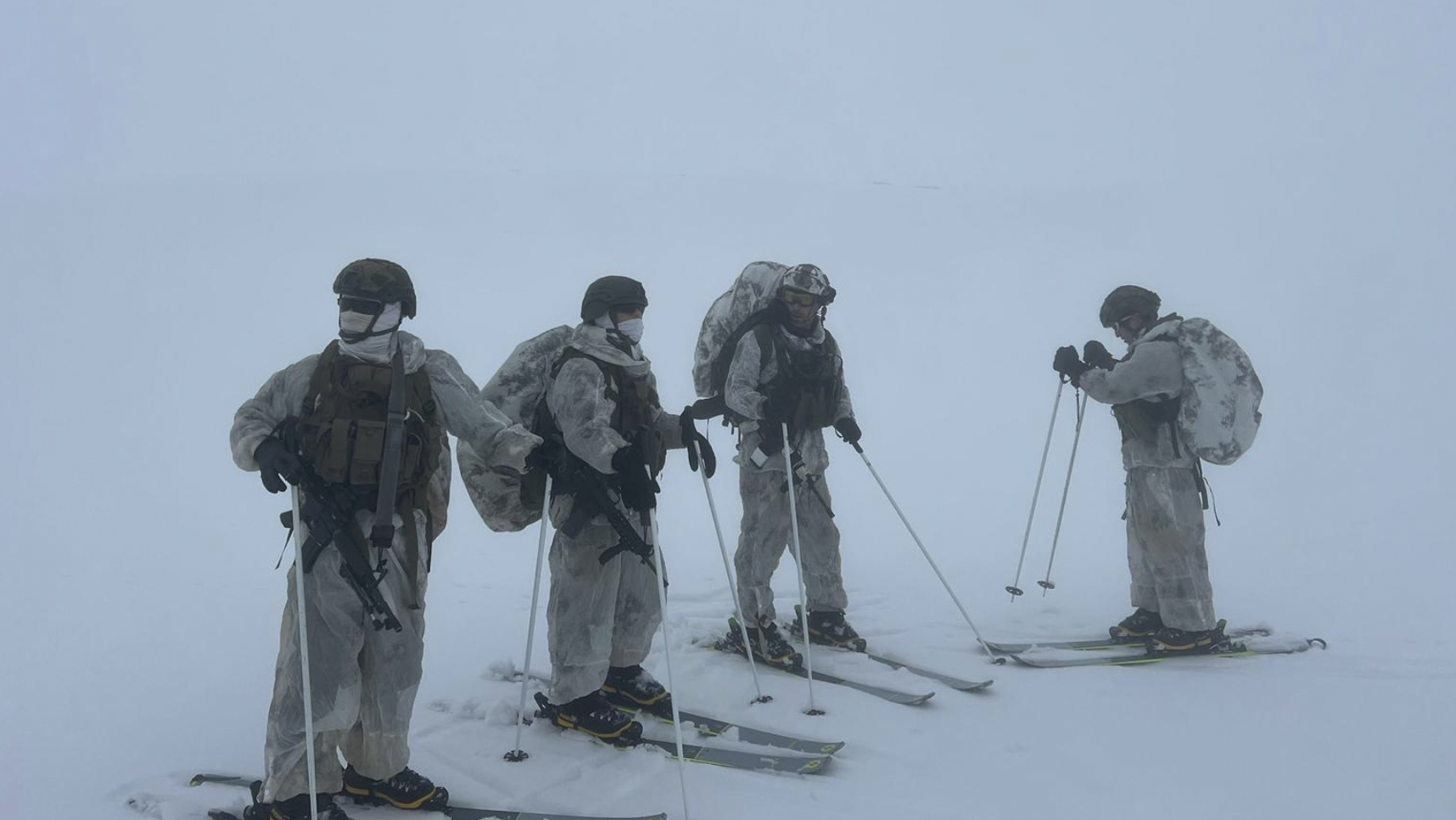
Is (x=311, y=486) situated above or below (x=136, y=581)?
above

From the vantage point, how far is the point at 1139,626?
664cm

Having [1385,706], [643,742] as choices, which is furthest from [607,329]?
[1385,706]

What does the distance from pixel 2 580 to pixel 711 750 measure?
6764 millimetres

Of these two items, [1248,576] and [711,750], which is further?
[1248,576]

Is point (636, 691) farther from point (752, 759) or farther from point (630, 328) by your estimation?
point (630, 328)

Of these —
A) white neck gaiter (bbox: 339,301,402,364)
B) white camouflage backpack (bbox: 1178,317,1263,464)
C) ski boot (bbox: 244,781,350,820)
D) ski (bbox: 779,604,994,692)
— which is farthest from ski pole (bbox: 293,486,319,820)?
white camouflage backpack (bbox: 1178,317,1263,464)

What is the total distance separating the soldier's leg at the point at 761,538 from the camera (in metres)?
6.39

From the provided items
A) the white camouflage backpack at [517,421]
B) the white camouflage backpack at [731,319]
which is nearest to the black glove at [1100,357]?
the white camouflage backpack at [731,319]

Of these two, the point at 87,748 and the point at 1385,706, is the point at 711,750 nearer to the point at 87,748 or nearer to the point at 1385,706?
the point at 87,748

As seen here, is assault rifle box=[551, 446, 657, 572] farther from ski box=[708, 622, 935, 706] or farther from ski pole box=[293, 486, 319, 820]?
ski box=[708, 622, 935, 706]

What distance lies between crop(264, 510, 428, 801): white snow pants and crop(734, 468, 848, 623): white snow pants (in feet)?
9.02

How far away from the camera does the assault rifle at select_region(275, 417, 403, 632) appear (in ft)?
12.4

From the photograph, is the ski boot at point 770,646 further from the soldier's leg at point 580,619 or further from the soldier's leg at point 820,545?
the soldier's leg at point 580,619

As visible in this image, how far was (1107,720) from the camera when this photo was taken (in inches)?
203
